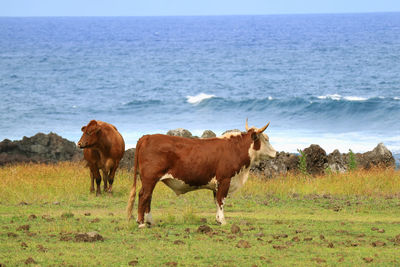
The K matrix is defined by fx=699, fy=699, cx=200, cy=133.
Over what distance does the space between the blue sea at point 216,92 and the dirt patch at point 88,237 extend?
105 feet

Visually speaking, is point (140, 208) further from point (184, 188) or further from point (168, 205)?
point (168, 205)

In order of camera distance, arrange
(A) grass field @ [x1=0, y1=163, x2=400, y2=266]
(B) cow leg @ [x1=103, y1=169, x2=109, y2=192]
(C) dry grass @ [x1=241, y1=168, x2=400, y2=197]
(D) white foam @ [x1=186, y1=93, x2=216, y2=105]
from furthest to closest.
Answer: (D) white foam @ [x1=186, y1=93, x2=216, y2=105], (C) dry grass @ [x1=241, y1=168, x2=400, y2=197], (B) cow leg @ [x1=103, y1=169, x2=109, y2=192], (A) grass field @ [x1=0, y1=163, x2=400, y2=266]

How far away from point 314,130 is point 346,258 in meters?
43.8

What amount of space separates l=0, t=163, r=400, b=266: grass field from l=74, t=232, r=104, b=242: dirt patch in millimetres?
44

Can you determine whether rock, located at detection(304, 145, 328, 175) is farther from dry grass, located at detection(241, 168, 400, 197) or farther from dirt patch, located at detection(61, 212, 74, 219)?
dirt patch, located at detection(61, 212, 74, 219)

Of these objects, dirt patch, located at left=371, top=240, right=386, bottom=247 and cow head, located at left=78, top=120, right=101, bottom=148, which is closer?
dirt patch, located at left=371, top=240, right=386, bottom=247

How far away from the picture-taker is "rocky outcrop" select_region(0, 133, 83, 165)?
2841 centimetres

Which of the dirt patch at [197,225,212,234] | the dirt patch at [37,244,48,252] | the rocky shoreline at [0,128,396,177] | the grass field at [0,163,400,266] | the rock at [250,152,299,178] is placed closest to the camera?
the grass field at [0,163,400,266]

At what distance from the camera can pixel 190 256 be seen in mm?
10984

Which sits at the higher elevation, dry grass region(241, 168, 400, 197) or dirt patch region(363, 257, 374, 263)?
dry grass region(241, 168, 400, 197)

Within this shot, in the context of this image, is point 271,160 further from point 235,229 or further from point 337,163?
point 235,229

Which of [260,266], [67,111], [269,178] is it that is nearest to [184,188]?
[260,266]

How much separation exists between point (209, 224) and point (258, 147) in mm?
1864

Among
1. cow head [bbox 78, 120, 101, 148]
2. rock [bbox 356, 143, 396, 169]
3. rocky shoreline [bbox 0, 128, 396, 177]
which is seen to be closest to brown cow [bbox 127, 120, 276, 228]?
cow head [bbox 78, 120, 101, 148]
